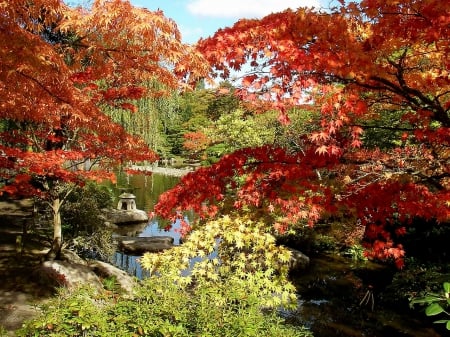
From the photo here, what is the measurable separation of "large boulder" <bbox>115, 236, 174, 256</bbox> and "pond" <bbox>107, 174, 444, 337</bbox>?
269 mm

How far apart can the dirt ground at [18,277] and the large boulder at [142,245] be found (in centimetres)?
325

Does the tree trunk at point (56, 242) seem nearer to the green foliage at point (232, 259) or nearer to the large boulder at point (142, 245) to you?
the green foliage at point (232, 259)

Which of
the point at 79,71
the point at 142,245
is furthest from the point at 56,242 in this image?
the point at 142,245

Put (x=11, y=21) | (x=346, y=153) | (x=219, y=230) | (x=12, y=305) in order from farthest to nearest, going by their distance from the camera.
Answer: (x=12, y=305) → (x=219, y=230) → (x=346, y=153) → (x=11, y=21)

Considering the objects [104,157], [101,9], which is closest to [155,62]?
[101,9]

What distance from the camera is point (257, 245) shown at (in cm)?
578

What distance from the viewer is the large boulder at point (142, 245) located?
1295 cm

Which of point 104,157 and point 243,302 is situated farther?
point 104,157

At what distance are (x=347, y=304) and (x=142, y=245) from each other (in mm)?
7207

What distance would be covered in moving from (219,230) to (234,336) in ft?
9.03

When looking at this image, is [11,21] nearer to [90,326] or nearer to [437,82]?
[90,326]

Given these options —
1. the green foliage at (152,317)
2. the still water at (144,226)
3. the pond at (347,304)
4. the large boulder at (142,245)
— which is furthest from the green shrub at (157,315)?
the large boulder at (142,245)

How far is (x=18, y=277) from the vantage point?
7902 mm

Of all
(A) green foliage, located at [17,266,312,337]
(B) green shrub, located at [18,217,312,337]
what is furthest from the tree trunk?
(A) green foliage, located at [17,266,312,337]
